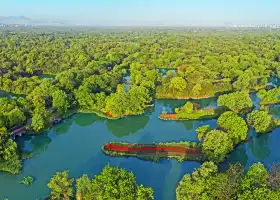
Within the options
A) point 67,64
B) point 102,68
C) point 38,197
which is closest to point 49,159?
point 38,197

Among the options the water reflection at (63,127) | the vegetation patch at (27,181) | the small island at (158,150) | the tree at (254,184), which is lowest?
the vegetation patch at (27,181)

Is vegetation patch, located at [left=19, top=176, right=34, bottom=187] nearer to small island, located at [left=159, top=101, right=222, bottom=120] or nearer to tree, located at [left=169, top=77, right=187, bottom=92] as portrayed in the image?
small island, located at [left=159, top=101, right=222, bottom=120]

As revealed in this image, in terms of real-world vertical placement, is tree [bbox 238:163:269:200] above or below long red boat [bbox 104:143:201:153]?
above

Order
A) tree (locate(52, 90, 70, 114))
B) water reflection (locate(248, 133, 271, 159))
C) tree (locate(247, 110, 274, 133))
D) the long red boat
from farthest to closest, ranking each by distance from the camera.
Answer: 1. tree (locate(52, 90, 70, 114))
2. tree (locate(247, 110, 274, 133))
3. water reflection (locate(248, 133, 271, 159))
4. the long red boat

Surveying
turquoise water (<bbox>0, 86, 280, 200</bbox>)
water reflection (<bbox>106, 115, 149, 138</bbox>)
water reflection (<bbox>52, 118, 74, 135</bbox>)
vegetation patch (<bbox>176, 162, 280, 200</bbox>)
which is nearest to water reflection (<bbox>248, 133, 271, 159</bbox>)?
turquoise water (<bbox>0, 86, 280, 200</bbox>)

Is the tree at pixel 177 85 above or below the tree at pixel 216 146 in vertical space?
above

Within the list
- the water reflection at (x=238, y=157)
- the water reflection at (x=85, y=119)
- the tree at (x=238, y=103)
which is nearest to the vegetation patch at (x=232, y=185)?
the water reflection at (x=238, y=157)

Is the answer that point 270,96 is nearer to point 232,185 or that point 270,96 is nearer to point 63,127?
point 232,185

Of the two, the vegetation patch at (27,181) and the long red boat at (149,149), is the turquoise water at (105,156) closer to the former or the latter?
the vegetation patch at (27,181)
